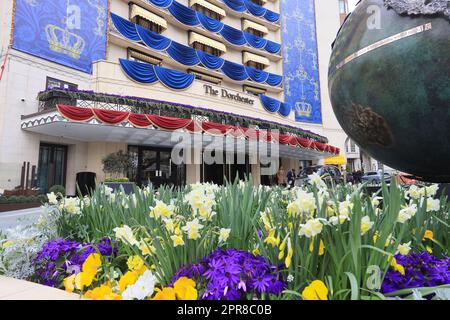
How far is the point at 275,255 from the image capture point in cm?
154

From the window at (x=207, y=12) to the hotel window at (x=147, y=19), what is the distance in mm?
4907

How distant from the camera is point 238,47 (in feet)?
91.1

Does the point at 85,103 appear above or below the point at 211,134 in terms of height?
above

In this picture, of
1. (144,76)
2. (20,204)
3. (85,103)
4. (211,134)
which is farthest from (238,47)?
(20,204)

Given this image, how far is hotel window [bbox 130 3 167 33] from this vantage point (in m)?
19.9

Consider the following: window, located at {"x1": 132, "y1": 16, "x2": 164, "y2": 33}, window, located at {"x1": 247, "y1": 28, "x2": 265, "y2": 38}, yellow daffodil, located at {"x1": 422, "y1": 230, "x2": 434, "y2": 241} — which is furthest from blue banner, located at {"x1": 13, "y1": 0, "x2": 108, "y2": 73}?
yellow daffodil, located at {"x1": 422, "y1": 230, "x2": 434, "y2": 241}

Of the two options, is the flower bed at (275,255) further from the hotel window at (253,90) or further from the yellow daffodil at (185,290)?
the hotel window at (253,90)

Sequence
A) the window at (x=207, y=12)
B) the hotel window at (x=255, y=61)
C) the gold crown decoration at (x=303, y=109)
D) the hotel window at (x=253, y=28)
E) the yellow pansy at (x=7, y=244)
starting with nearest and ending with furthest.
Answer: the yellow pansy at (x=7, y=244) → the window at (x=207, y=12) → the hotel window at (x=255, y=61) → the hotel window at (x=253, y=28) → the gold crown decoration at (x=303, y=109)

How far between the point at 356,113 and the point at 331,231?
1.37 metres

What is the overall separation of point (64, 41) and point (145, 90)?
15.8 feet

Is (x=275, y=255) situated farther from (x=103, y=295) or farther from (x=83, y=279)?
(x=83, y=279)

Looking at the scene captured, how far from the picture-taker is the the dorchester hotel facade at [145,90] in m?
13.7

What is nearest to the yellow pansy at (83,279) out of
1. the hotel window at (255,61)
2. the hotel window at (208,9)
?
the hotel window at (208,9)
